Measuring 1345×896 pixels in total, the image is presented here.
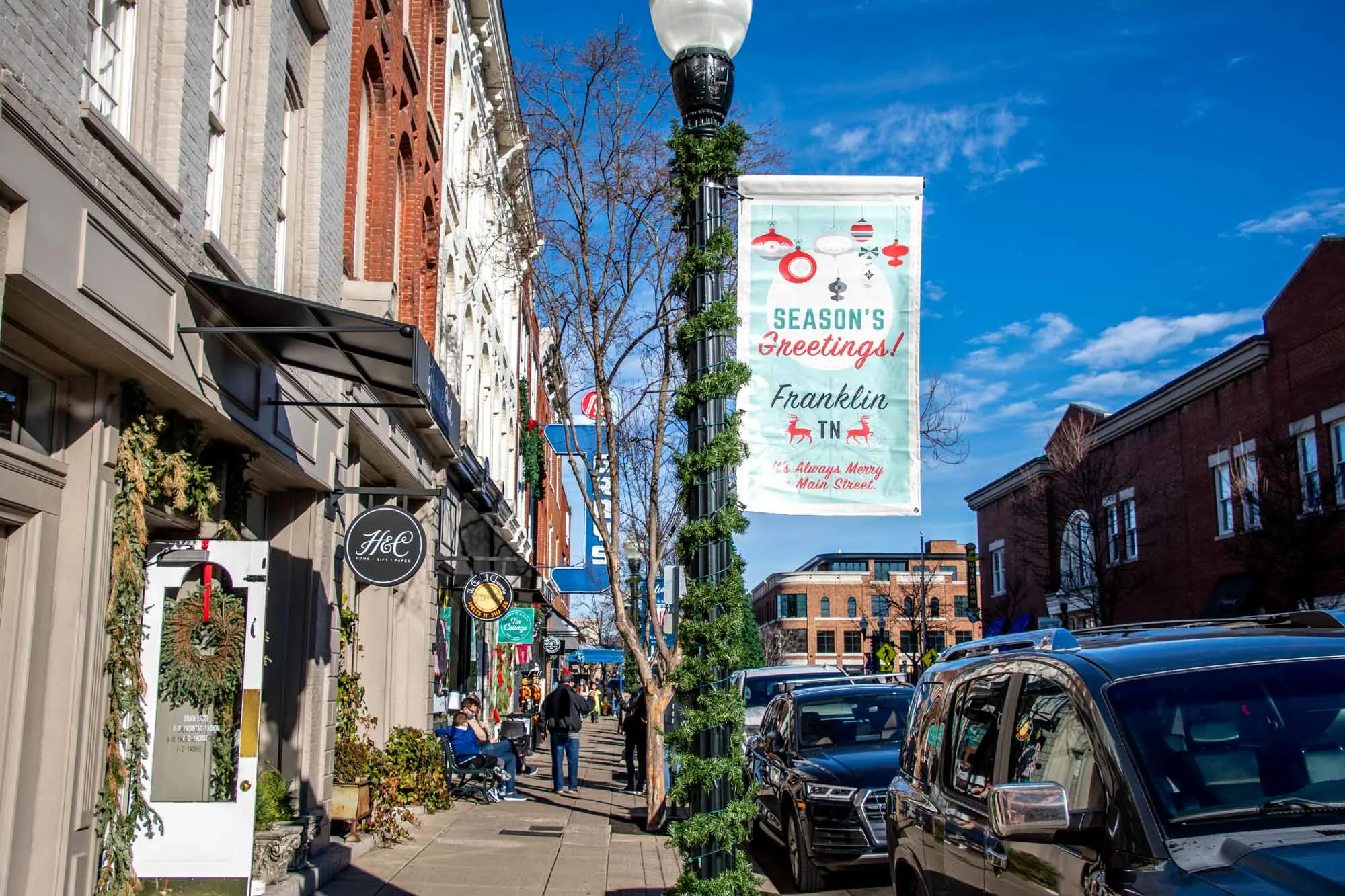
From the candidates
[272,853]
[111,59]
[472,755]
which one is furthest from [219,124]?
[472,755]

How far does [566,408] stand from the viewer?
1625 centimetres

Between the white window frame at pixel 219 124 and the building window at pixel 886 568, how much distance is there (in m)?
88.5

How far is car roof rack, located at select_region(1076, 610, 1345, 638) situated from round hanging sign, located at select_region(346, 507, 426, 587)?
8010 mm

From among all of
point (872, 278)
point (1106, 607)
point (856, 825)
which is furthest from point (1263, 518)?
point (872, 278)

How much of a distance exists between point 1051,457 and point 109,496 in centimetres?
3766

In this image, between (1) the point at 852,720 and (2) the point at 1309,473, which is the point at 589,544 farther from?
(1) the point at 852,720

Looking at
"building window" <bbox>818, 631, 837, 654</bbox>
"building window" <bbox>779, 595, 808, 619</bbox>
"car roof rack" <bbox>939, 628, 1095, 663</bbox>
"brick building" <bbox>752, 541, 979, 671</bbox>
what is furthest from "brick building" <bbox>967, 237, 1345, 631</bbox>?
"building window" <bbox>818, 631, 837, 654</bbox>

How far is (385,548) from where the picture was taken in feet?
41.1

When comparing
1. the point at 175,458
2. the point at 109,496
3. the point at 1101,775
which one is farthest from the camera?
the point at 175,458

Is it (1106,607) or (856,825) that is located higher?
(1106,607)

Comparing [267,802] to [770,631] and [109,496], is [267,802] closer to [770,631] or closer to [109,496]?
[109,496]

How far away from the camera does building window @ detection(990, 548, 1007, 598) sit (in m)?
51.0

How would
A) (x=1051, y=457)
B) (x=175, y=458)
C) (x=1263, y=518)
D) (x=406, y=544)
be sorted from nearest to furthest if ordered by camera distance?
1. (x=175, y=458)
2. (x=406, y=544)
3. (x=1263, y=518)
4. (x=1051, y=457)

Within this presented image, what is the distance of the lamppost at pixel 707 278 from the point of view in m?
5.84
